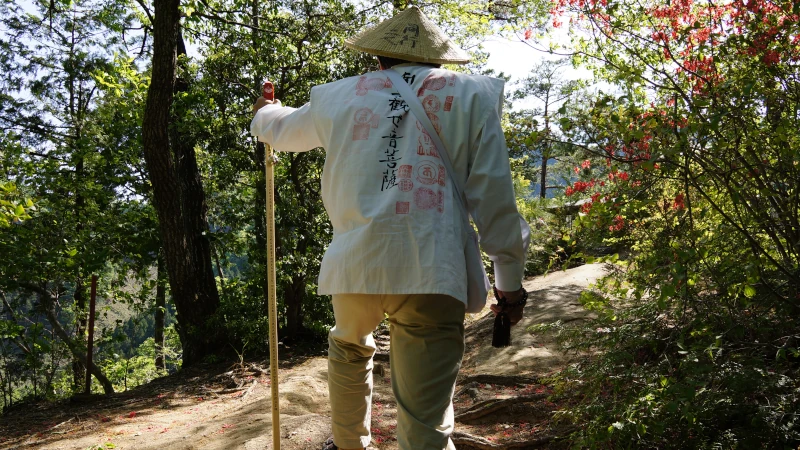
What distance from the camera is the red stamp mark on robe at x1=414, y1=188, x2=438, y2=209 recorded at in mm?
2142

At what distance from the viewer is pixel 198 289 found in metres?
7.57

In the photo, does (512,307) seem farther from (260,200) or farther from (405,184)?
(260,200)

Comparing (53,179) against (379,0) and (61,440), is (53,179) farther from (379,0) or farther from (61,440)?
(61,440)

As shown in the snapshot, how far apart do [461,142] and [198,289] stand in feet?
19.9

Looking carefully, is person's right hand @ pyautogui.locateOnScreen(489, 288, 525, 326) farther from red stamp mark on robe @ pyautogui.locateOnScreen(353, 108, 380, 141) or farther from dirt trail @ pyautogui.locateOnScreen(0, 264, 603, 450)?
dirt trail @ pyautogui.locateOnScreen(0, 264, 603, 450)

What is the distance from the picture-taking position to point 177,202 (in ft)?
23.9

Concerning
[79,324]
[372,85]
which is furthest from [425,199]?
Result: [79,324]

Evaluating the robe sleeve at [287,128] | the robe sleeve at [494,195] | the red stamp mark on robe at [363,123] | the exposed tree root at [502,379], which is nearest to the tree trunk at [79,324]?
the exposed tree root at [502,379]

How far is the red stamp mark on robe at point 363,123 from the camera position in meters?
2.24

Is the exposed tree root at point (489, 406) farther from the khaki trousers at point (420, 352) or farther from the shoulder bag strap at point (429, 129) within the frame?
the shoulder bag strap at point (429, 129)

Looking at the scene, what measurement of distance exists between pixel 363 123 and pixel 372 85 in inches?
6.6

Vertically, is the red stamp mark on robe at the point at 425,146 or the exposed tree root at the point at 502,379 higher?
the red stamp mark on robe at the point at 425,146

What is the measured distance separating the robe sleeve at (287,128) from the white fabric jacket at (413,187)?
0.17 meters

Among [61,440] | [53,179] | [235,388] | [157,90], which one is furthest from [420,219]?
[53,179]
